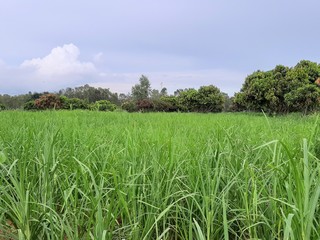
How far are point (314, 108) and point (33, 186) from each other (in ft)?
52.5

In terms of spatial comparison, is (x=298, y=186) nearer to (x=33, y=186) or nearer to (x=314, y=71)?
(x=33, y=186)

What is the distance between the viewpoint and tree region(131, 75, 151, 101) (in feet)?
133

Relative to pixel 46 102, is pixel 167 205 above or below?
below

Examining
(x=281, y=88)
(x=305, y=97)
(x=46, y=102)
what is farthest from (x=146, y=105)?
(x=305, y=97)

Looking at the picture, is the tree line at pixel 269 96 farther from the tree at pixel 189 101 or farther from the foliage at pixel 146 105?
the tree at pixel 189 101

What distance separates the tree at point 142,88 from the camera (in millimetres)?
40438

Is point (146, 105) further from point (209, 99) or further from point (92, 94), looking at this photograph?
point (92, 94)

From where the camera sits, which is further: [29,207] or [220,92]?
[220,92]

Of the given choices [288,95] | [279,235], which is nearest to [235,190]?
[279,235]

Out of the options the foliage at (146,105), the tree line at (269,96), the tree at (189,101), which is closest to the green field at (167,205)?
the tree line at (269,96)

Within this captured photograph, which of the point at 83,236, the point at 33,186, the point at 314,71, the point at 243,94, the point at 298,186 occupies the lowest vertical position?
the point at 83,236

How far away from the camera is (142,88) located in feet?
134

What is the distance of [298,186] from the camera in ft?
2.88

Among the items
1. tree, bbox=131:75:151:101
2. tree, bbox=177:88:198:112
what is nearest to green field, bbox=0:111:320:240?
tree, bbox=177:88:198:112
